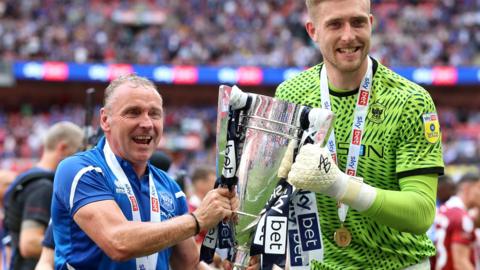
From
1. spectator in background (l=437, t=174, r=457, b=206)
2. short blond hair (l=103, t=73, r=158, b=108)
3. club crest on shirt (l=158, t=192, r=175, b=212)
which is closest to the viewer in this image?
short blond hair (l=103, t=73, r=158, b=108)

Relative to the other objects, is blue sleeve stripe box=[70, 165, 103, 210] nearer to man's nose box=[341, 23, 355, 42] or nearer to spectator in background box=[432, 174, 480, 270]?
man's nose box=[341, 23, 355, 42]

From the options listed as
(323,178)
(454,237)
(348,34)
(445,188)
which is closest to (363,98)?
(348,34)

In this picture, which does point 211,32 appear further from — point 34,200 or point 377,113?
point 377,113

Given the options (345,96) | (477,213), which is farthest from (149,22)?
(345,96)

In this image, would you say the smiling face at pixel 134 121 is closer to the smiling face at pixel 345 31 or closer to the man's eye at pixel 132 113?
the man's eye at pixel 132 113

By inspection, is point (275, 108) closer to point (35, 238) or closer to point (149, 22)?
point (35, 238)

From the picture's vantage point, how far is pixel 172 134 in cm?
3297

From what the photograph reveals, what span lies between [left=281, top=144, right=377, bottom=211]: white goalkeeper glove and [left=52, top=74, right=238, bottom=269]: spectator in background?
1.38ft

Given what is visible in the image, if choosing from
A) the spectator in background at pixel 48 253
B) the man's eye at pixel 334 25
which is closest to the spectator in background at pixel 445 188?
the spectator in background at pixel 48 253

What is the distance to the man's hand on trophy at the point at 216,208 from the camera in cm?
390

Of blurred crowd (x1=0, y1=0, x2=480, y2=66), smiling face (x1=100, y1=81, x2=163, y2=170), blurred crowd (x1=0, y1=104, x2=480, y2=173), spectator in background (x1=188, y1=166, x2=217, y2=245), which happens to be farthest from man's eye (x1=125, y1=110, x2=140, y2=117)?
blurred crowd (x1=0, y1=0, x2=480, y2=66)

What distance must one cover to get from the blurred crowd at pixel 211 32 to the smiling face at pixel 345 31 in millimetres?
29329

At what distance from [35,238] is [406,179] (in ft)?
12.3

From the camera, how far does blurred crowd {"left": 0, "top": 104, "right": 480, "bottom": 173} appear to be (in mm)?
30016
